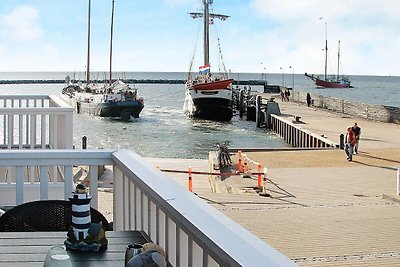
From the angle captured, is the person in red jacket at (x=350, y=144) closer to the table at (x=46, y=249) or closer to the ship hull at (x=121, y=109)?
the table at (x=46, y=249)

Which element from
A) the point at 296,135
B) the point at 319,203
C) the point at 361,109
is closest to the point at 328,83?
the point at 361,109

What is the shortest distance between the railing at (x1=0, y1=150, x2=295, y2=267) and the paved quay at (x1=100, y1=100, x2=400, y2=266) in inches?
148

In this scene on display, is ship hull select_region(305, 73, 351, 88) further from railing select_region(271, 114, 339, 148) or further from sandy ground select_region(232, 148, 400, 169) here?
sandy ground select_region(232, 148, 400, 169)

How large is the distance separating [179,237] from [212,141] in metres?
39.6

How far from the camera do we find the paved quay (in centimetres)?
1002

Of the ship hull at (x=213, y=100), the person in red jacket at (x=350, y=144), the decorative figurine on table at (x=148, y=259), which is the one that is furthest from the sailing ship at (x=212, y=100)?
the decorative figurine on table at (x=148, y=259)

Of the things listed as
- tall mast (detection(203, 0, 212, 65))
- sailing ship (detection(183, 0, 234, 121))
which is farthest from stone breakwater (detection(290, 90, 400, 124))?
tall mast (detection(203, 0, 212, 65))

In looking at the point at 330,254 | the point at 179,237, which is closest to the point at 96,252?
the point at 179,237

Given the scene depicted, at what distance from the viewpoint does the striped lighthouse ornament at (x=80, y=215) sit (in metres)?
2.94

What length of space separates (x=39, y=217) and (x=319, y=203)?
1152 centimetres

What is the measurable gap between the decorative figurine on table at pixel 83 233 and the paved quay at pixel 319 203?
5.09m

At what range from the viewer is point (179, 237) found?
277 centimetres

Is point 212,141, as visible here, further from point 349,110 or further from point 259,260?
point 259,260

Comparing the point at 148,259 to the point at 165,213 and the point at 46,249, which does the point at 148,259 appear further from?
the point at 46,249
